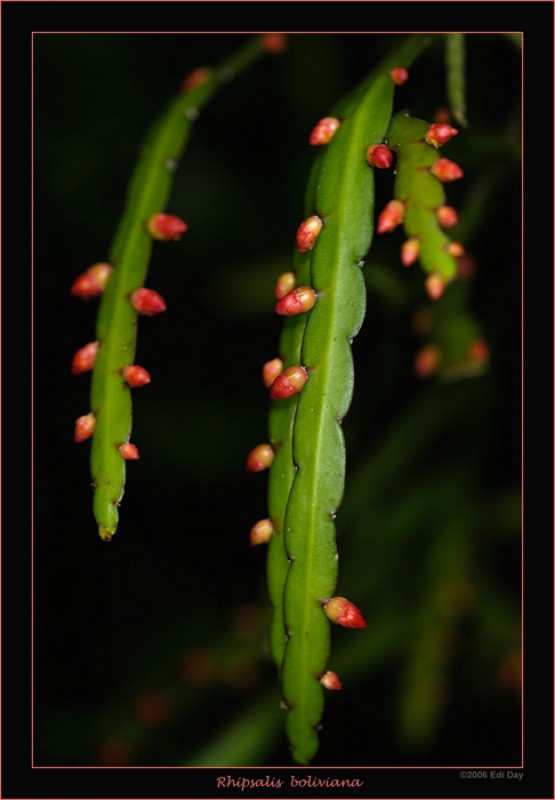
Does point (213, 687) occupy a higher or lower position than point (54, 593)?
lower

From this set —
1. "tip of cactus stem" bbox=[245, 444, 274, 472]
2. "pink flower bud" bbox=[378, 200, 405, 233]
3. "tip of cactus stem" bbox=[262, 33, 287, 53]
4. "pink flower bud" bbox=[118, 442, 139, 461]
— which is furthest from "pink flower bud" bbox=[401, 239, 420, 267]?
"tip of cactus stem" bbox=[262, 33, 287, 53]

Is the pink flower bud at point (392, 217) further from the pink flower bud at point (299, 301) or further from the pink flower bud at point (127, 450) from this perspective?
the pink flower bud at point (127, 450)

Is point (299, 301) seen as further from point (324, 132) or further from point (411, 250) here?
point (324, 132)

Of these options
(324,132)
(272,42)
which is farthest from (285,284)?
(272,42)

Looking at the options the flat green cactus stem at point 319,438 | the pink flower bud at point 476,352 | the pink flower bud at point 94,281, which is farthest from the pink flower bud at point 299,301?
the pink flower bud at point 476,352

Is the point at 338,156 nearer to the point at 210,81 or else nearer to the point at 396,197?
the point at 396,197

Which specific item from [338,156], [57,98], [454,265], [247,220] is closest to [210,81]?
[338,156]
